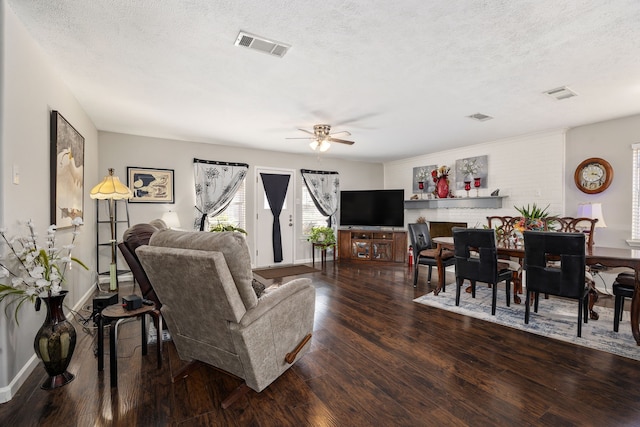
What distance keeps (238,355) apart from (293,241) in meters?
5.04

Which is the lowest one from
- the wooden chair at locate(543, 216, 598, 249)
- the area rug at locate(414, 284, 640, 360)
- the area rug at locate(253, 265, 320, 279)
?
the area rug at locate(253, 265, 320, 279)

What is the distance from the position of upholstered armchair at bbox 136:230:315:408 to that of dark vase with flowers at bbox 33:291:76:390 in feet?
2.22

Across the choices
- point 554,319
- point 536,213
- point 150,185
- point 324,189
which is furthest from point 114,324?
point 324,189

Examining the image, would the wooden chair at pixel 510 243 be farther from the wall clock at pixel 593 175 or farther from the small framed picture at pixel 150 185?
the small framed picture at pixel 150 185

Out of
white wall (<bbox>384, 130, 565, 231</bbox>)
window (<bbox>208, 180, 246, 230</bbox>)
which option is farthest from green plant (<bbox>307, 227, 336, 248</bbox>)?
white wall (<bbox>384, 130, 565, 231</bbox>)

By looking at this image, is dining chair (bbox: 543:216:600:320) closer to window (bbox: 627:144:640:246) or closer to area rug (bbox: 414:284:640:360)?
area rug (bbox: 414:284:640:360)

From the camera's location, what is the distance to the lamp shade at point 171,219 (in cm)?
546

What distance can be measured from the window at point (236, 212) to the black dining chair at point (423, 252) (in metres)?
3.32

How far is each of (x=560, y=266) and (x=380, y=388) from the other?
2.21m

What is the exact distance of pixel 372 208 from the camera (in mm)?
7242

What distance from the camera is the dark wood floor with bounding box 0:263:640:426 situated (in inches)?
69.8

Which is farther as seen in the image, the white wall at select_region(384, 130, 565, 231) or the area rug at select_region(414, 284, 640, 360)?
the white wall at select_region(384, 130, 565, 231)

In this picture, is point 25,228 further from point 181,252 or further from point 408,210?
point 408,210

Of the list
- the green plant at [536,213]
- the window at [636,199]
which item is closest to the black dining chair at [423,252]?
the green plant at [536,213]
